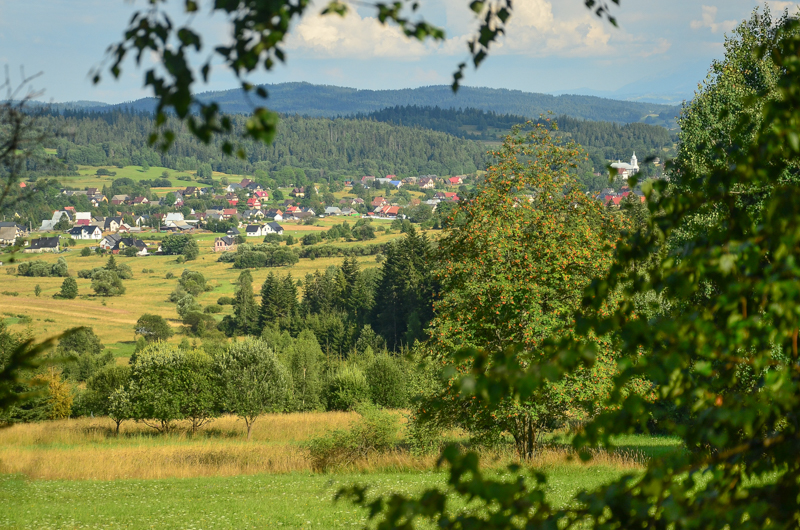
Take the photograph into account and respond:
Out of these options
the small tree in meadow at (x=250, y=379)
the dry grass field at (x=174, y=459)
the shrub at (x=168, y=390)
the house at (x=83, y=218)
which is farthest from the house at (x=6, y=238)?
the house at (x=83, y=218)

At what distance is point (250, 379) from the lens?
3306 cm

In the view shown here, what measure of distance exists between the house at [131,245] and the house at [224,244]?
1650cm

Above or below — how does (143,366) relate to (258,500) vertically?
A: below

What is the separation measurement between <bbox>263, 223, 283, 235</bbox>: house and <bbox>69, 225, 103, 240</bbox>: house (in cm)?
4386

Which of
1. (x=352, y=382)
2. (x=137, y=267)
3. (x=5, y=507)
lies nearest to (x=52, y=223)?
(x=137, y=267)

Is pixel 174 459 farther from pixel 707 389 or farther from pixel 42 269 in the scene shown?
pixel 42 269

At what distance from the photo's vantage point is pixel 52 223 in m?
168

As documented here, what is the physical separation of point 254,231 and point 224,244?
20178 mm

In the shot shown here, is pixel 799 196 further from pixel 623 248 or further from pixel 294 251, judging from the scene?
pixel 294 251

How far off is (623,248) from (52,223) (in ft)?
625

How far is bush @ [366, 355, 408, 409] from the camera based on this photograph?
139ft

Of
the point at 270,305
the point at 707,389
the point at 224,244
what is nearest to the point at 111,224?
the point at 224,244

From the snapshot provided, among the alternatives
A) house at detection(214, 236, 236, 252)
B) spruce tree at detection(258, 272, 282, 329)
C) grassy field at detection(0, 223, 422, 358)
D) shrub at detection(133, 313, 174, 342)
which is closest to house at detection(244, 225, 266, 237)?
house at detection(214, 236, 236, 252)

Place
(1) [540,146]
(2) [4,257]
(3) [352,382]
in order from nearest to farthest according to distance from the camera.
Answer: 1. (2) [4,257]
2. (1) [540,146]
3. (3) [352,382]
